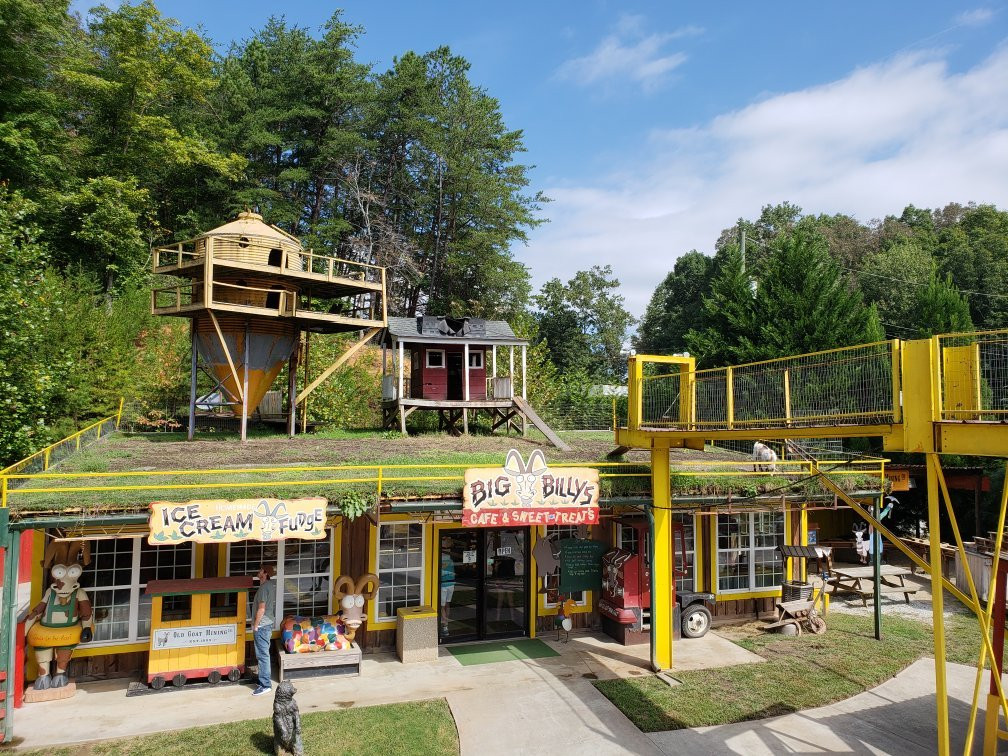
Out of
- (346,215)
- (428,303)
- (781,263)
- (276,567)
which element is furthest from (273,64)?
(276,567)

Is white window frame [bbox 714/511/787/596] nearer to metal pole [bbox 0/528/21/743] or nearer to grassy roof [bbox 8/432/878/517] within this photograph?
grassy roof [bbox 8/432/878/517]

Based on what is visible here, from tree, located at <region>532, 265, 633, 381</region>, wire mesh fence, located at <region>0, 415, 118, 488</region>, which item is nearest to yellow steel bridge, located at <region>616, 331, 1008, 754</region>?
wire mesh fence, located at <region>0, 415, 118, 488</region>

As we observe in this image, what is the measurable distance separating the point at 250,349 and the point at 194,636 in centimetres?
917

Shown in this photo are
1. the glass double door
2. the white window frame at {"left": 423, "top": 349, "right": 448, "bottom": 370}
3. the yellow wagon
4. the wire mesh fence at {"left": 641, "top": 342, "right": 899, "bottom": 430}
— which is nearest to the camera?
the wire mesh fence at {"left": 641, "top": 342, "right": 899, "bottom": 430}

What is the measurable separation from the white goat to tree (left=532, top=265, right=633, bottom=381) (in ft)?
143

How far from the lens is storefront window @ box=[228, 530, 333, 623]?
1184cm

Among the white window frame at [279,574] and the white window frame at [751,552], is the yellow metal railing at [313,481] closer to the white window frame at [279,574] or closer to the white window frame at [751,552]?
the white window frame at [279,574]

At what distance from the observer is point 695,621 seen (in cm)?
1395

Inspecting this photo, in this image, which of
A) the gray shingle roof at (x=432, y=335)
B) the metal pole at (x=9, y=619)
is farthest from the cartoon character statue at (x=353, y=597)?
the gray shingle roof at (x=432, y=335)

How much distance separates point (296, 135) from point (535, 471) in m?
41.9

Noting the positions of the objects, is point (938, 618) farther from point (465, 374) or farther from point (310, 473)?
point (465, 374)

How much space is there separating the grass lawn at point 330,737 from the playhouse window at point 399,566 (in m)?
2.95

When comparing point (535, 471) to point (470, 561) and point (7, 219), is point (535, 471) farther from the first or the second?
point (7, 219)

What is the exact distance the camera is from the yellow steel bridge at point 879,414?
266 inches
